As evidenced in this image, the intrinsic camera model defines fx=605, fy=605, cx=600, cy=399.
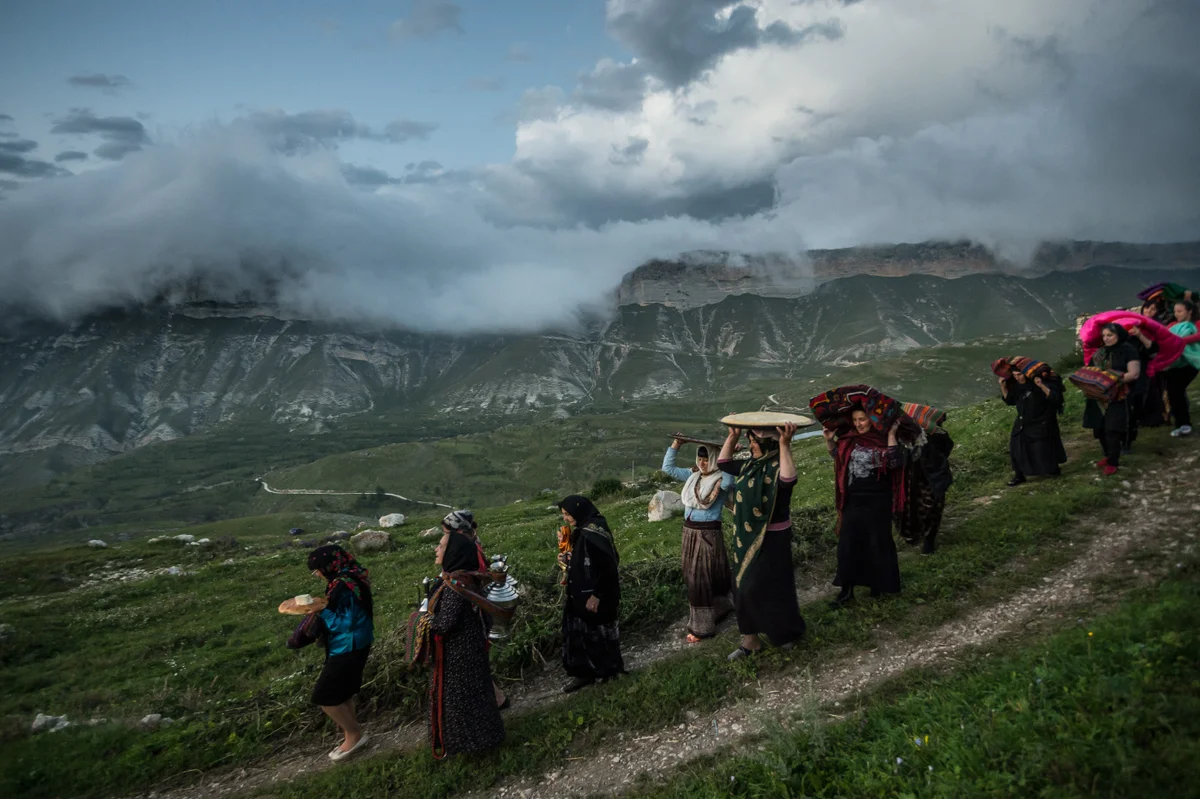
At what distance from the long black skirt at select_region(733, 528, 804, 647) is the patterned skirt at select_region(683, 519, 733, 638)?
1.23 meters

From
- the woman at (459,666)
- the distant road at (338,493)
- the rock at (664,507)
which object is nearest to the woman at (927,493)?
the woman at (459,666)

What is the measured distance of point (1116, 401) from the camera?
13.3m

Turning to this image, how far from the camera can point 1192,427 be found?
49.1 ft

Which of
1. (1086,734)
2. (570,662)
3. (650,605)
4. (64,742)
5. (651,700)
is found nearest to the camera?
(1086,734)

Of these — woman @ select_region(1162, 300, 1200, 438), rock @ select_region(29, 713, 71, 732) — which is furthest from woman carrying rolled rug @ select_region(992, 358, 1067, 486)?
rock @ select_region(29, 713, 71, 732)

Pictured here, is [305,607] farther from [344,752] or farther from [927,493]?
[927,493]

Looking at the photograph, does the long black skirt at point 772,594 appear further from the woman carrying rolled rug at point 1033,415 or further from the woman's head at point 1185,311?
the woman's head at point 1185,311

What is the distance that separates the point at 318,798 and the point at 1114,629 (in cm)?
967

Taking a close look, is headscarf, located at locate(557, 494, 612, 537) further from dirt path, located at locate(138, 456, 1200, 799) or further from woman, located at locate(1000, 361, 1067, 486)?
woman, located at locate(1000, 361, 1067, 486)

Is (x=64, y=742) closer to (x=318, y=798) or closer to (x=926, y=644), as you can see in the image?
(x=318, y=798)

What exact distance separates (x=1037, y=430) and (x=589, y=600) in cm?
1200

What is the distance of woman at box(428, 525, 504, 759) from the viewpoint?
820 centimetres

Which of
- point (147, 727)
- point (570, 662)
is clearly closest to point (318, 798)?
point (570, 662)

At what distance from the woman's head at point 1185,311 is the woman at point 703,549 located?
13.1m
